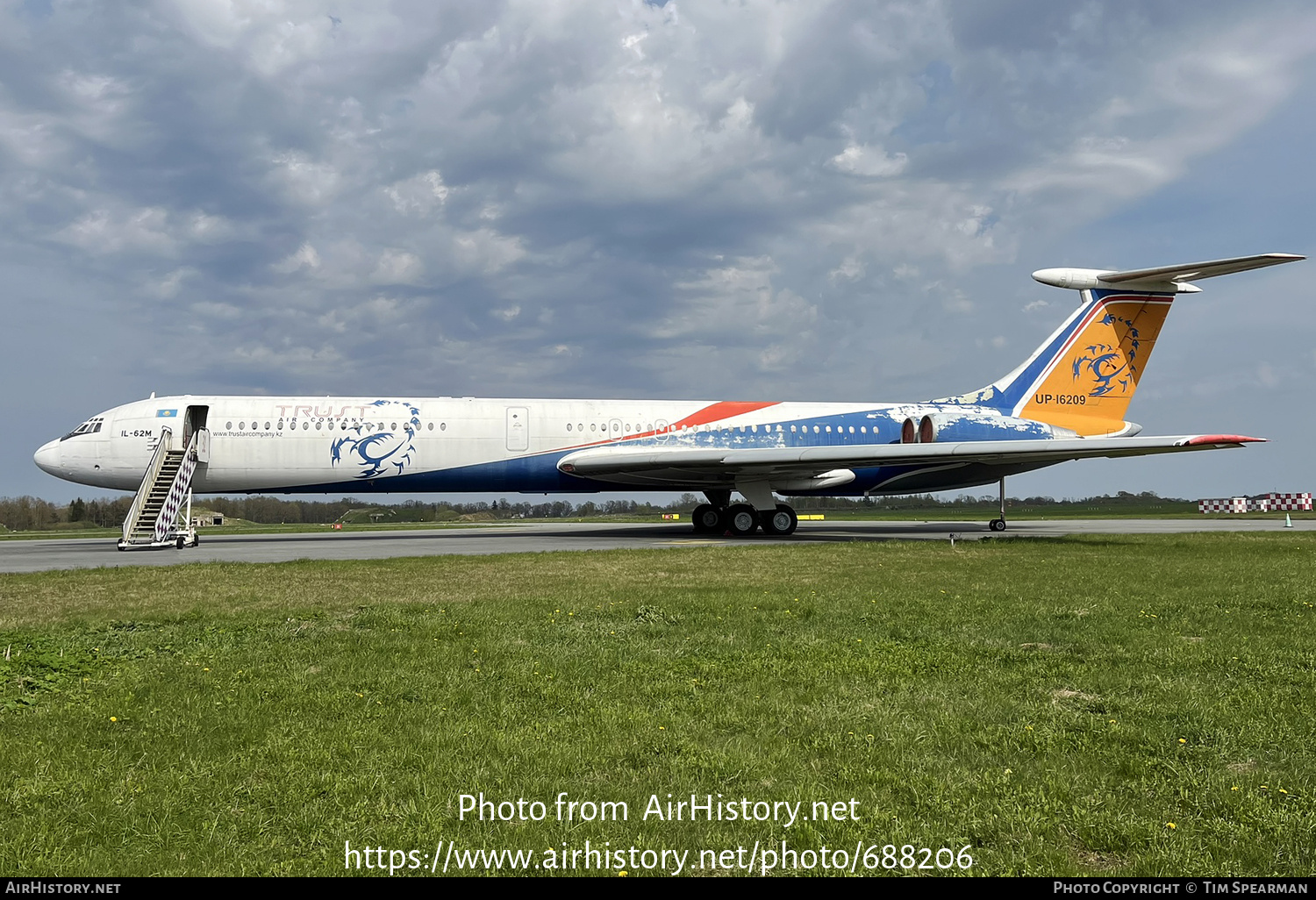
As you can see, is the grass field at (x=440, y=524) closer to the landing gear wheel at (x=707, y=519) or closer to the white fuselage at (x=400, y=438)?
the white fuselage at (x=400, y=438)

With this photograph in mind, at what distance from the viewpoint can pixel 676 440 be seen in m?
24.4

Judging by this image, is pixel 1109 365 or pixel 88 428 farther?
pixel 1109 365

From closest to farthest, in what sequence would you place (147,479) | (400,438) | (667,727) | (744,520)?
1. (667,727)
2. (147,479)
3. (400,438)
4. (744,520)

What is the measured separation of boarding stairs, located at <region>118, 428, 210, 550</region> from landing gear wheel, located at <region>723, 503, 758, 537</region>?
1502 cm

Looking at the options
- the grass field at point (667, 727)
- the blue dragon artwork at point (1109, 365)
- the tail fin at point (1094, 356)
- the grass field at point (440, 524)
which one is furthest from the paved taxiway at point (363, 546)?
the blue dragon artwork at point (1109, 365)

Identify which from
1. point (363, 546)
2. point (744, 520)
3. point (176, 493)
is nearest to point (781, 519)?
point (744, 520)

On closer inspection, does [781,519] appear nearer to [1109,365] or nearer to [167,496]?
[1109,365]

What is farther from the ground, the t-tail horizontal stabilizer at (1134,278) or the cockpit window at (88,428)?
the t-tail horizontal stabilizer at (1134,278)

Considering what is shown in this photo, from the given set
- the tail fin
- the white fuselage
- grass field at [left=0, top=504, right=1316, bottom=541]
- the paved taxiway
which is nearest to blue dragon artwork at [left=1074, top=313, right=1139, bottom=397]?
the tail fin

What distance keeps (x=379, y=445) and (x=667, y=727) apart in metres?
19.3

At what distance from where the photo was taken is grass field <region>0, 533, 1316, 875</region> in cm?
330

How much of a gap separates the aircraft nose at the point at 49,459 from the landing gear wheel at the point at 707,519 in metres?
18.2

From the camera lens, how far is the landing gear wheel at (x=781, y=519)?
23.8m

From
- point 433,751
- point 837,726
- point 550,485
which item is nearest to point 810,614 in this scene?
point 837,726
